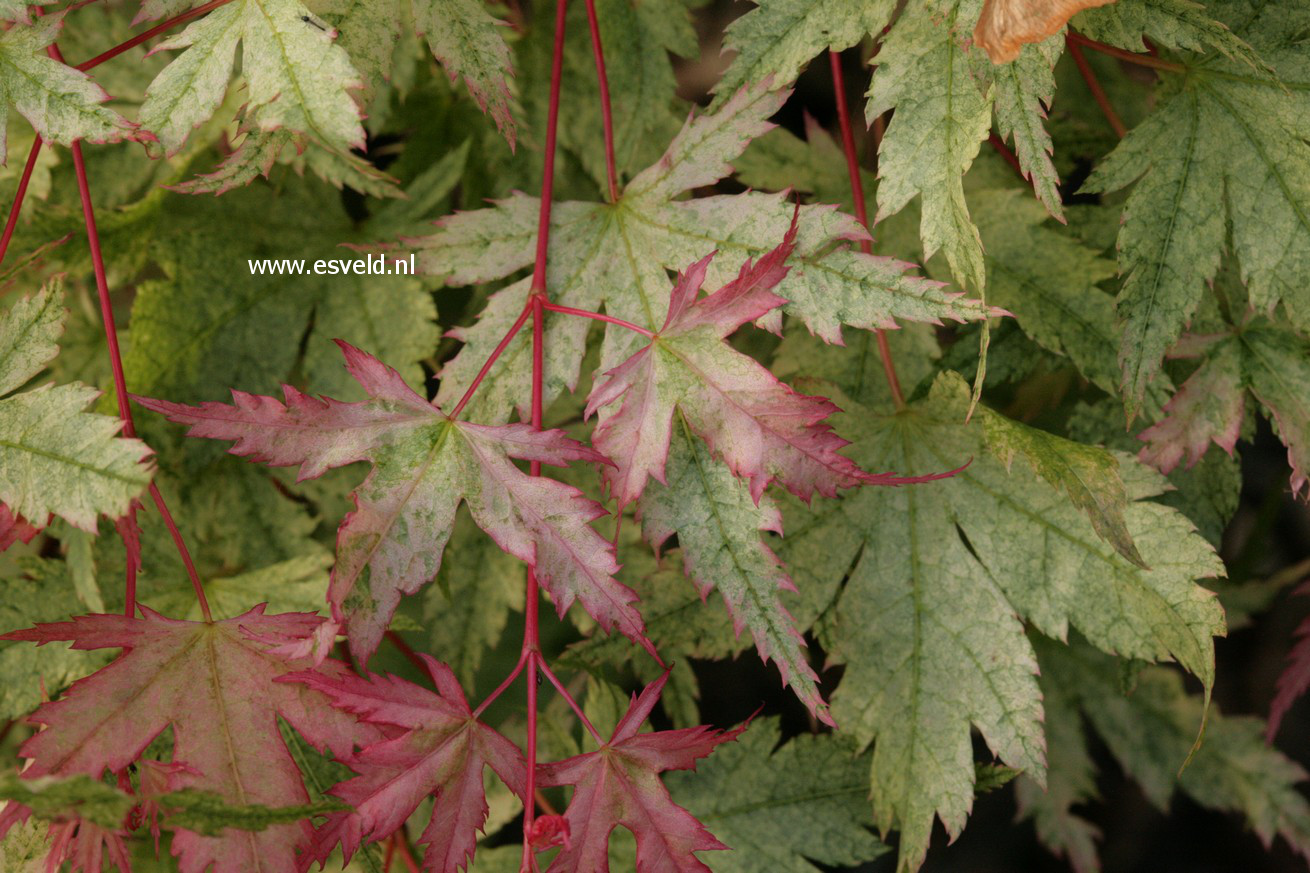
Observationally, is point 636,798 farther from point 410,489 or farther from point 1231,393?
point 1231,393

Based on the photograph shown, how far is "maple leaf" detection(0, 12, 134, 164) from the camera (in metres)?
0.63

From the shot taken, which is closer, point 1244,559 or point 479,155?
point 479,155

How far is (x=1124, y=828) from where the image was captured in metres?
1.74

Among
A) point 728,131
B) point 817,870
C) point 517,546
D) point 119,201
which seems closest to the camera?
point 517,546

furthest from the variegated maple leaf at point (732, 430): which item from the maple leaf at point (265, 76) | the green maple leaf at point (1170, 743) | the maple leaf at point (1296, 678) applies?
the green maple leaf at point (1170, 743)

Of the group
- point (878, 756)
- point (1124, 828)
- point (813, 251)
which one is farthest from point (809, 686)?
point (1124, 828)

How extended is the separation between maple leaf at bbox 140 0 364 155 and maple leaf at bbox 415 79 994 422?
189 mm

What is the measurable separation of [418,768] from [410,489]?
19 cm

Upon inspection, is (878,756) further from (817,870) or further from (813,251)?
(813,251)

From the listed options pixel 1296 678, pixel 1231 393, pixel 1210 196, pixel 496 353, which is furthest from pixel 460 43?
pixel 1296 678

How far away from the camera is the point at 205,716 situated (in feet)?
2.09

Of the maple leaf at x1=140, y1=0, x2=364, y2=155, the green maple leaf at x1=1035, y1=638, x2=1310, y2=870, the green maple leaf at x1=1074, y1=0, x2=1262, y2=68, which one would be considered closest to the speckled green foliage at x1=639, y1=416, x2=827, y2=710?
the maple leaf at x1=140, y1=0, x2=364, y2=155

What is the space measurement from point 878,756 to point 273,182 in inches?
32.9

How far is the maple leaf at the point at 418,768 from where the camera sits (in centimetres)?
61
